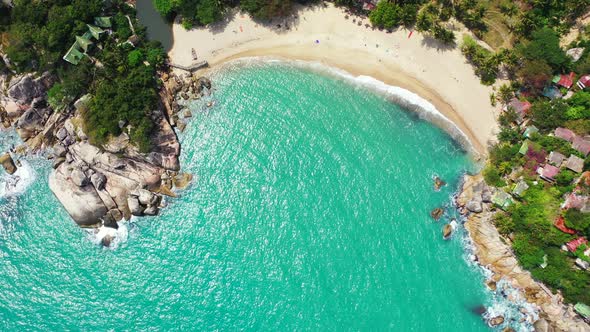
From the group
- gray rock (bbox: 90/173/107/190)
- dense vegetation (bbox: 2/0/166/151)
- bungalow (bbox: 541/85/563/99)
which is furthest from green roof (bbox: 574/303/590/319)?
gray rock (bbox: 90/173/107/190)

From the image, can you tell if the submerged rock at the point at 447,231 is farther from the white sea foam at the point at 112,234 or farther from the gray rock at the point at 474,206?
the white sea foam at the point at 112,234

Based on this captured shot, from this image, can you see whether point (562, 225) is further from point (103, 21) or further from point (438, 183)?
point (103, 21)

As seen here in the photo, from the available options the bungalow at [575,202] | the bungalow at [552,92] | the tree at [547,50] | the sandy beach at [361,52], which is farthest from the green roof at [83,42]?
the bungalow at [575,202]

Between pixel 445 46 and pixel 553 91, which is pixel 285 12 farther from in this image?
pixel 553 91

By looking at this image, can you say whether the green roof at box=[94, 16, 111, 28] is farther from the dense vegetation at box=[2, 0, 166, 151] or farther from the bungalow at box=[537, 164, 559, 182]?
the bungalow at box=[537, 164, 559, 182]

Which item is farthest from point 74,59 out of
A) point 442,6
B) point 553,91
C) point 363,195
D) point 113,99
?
point 553,91

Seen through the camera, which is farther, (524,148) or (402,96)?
(402,96)

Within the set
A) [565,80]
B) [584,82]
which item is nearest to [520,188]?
[565,80]
